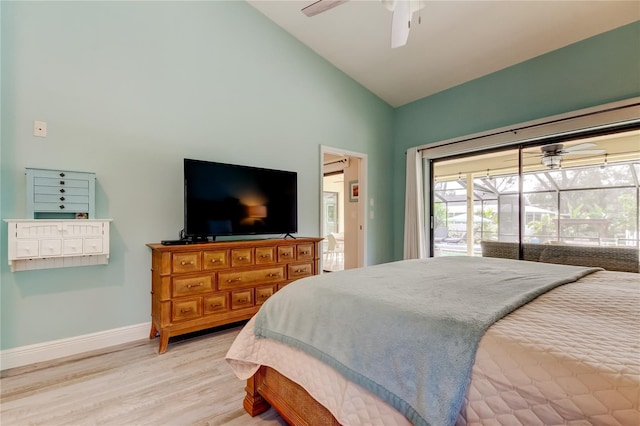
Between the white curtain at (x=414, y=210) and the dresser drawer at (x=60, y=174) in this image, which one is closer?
the dresser drawer at (x=60, y=174)

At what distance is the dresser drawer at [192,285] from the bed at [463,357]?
109 centimetres

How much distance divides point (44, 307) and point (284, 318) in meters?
2.10

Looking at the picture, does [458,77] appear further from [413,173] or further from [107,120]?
[107,120]

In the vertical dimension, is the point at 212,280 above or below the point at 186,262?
below

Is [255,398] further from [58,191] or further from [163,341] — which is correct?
[58,191]

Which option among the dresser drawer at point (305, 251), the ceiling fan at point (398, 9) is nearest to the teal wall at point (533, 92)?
the ceiling fan at point (398, 9)

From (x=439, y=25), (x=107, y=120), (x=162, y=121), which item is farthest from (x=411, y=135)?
(x=107, y=120)

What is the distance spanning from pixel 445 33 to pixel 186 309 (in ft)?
12.3

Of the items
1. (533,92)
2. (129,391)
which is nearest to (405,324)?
(129,391)

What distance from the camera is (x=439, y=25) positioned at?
300 cm

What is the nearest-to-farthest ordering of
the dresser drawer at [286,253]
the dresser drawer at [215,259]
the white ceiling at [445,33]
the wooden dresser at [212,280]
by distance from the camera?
the wooden dresser at [212,280] < the dresser drawer at [215,259] < the white ceiling at [445,33] < the dresser drawer at [286,253]

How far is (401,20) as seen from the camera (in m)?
2.14

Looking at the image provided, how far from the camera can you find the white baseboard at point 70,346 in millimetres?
2055

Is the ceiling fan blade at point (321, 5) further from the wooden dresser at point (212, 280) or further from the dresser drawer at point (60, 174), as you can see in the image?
the dresser drawer at point (60, 174)
